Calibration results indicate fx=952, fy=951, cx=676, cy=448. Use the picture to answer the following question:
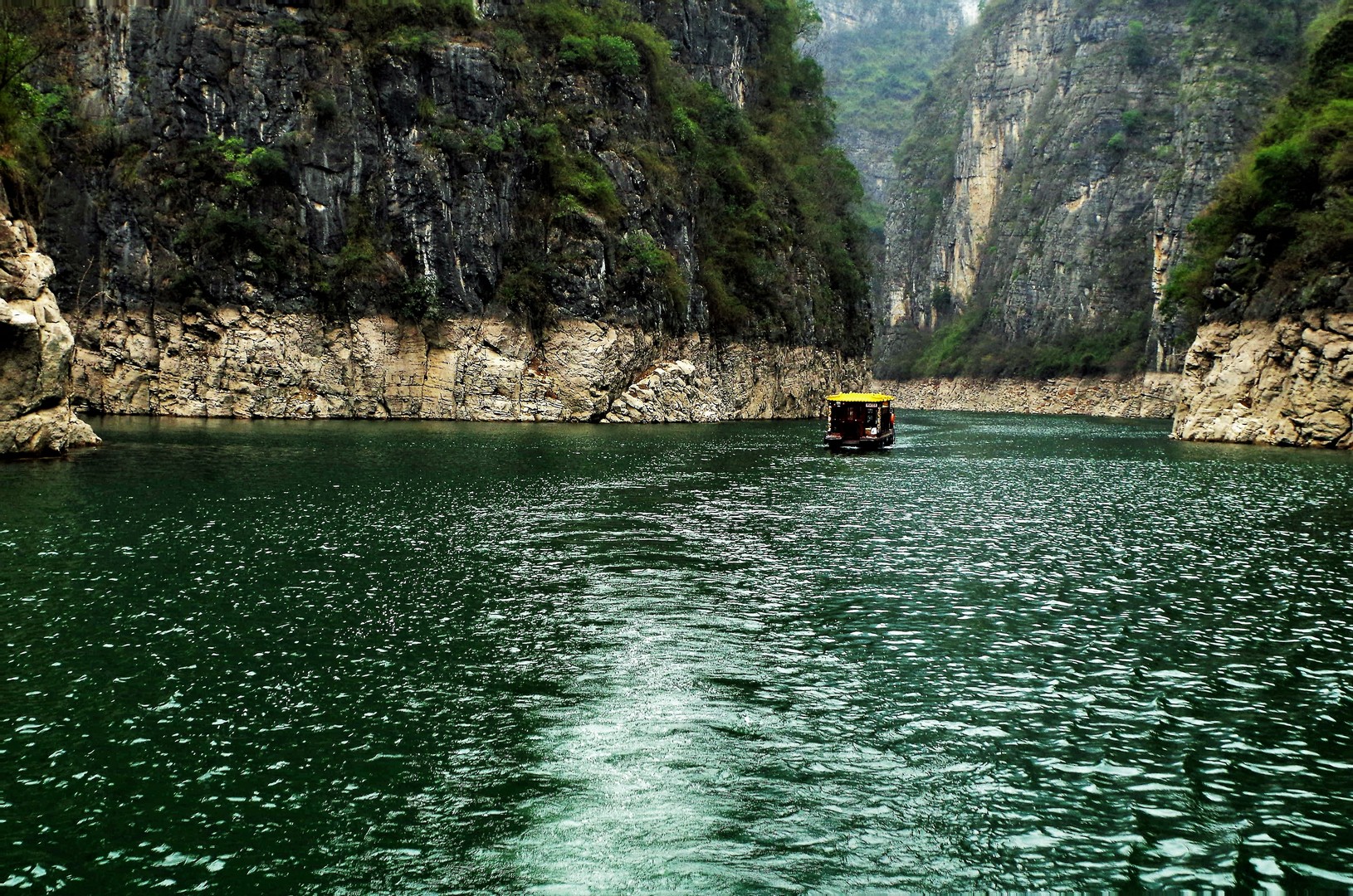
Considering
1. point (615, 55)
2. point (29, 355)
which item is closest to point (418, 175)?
point (615, 55)

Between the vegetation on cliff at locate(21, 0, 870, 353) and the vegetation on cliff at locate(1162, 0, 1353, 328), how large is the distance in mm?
39959

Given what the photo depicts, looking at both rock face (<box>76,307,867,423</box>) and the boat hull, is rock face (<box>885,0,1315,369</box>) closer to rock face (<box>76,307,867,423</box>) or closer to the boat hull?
rock face (<box>76,307,867,423</box>)

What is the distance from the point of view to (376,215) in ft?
244

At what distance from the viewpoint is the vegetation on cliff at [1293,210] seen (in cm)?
5619

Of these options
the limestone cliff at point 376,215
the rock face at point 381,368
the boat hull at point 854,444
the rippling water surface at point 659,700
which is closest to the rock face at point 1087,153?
the rock face at point 381,368

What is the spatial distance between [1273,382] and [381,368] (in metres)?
61.1

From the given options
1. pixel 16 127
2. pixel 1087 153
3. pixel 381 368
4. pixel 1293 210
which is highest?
pixel 1087 153

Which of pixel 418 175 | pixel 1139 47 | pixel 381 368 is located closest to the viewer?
pixel 381 368

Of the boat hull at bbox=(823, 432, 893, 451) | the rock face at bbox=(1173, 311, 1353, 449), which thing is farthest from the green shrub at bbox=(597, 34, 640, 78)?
the rock face at bbox=(1173, 311, 1353, 449)

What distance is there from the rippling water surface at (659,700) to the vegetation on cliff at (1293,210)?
36270 mm

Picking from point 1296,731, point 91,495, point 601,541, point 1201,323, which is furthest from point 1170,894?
point 1201,323

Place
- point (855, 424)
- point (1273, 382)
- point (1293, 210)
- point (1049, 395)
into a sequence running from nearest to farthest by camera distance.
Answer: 1. point (855, 424)
2. point (1273, 382)
3. point (1293, 210)
4. point (1049, 395)

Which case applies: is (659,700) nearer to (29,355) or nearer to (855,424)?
(29,355)

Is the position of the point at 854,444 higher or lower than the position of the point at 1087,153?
lower
